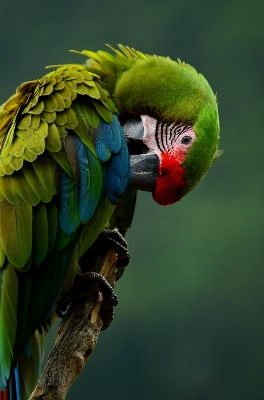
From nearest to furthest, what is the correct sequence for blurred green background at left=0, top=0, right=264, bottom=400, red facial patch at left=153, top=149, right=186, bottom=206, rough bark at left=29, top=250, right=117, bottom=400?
rough bark at left=29, top=250, right=117, bottom=400 → red facial patch at left=153, top=149, right=186, bottom=206 → blurred green background at left=0, top=0, right=264, bottom=400

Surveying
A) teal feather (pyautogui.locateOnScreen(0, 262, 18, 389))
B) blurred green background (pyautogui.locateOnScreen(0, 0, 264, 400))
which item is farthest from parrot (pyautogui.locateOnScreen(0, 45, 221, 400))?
blurred green background (pyautogui.locateOnScreen(0, 0, 264, 400))

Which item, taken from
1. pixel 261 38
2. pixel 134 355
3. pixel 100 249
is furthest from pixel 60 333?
pixel 261 38

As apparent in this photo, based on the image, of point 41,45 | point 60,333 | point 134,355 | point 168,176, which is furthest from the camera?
point 41,45

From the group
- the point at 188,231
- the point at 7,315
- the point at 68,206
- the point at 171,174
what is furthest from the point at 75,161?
the point at 188,231

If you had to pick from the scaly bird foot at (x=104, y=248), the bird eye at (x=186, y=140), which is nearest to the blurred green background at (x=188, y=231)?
the scaly bird foot at (x=104, y=248)

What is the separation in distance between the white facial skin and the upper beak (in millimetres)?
15

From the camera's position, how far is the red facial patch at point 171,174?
1367 mm

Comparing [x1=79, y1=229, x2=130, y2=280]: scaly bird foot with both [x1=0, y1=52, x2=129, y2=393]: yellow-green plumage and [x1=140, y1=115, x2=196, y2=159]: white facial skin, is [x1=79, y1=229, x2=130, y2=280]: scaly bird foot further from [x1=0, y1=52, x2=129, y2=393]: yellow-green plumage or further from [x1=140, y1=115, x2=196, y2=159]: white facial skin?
[x1=140, y1=115, x2=196, y2=159]: white facial skin

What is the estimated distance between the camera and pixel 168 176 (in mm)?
1369

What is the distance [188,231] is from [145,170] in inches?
55.3

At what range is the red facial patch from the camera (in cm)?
137

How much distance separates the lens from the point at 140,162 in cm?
139

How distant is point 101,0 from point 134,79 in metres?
1.58

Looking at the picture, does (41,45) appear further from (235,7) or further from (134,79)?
(134,79)
